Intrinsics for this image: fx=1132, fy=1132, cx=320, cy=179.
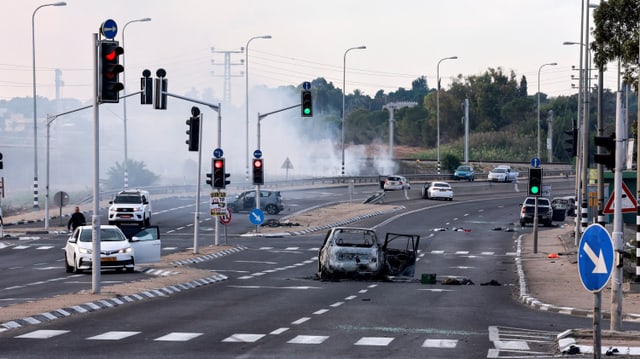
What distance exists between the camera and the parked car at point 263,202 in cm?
7175

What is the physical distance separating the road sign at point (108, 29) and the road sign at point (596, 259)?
46.8 ft

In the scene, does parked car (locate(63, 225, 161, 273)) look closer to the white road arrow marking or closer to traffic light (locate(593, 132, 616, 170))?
traffic light (locate(593, 132, 616, 170))

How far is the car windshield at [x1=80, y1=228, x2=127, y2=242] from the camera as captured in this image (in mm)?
34906

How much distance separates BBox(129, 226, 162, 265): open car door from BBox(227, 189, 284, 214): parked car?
34.1 m

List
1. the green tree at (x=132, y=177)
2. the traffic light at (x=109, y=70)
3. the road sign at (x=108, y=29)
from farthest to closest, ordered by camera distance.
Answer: the green tree at (x=132, y=177) < the road sign at (x=108, y=29) < the traffic light at (x=109, y=70)

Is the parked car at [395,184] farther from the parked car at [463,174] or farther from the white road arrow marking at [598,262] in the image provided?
the white road arrow marking at [598,262]

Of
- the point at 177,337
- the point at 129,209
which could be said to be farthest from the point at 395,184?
the point at 177,337

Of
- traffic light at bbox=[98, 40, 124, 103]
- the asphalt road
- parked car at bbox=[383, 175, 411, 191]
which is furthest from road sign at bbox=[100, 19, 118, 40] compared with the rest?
Answer: parked car at bbox=[383, 175, 411, 191]

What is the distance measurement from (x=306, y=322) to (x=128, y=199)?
136ft

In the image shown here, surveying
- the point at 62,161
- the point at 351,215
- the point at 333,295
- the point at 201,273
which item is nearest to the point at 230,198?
the point at 351,215

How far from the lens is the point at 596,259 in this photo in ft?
43.1

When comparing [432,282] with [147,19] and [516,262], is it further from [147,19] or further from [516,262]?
[147,19]

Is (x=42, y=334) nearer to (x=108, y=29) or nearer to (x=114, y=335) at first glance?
(x=114, y=335)

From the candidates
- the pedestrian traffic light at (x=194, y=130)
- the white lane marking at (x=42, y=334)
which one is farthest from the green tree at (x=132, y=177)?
the white lane marking at (x=42, y=334)
